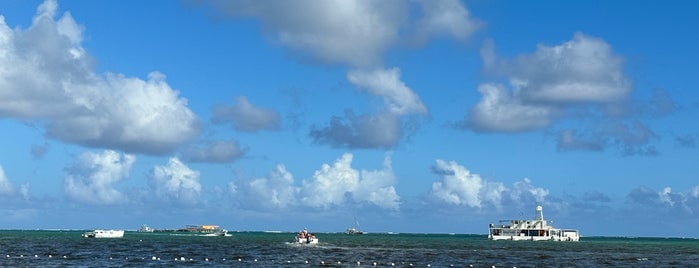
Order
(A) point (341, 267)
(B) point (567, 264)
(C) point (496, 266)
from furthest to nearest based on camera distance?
(B) point (567, 264) < (C) point (496, 266) < (A) point (341, 267)

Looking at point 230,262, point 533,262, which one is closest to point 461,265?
point 533,262

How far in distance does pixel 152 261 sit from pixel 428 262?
4336 cm

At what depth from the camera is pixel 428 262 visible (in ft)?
449

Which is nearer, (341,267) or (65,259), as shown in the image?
(341,267)

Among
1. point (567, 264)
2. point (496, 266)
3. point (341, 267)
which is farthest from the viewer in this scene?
point (567, 264)

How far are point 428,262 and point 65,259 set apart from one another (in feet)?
188

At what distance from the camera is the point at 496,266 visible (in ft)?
412

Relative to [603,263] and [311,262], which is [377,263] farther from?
[603,263]

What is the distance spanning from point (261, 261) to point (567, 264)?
4855cm

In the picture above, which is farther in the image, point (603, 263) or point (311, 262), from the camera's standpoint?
point (603, 263)

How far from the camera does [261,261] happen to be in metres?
133

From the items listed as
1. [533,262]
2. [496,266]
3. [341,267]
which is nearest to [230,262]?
[341,267]

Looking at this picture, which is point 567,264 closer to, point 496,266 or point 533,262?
point 533,262

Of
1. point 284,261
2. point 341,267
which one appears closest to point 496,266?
point 341,267
